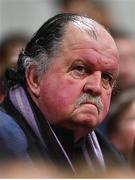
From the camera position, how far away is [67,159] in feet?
3.51

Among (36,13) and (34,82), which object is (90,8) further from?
(34,82)

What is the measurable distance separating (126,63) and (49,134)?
0.33 m

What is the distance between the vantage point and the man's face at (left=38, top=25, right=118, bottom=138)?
1045mm

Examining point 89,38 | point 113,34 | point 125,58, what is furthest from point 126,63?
point 89,38

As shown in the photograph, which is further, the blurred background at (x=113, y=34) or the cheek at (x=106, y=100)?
the blurred background at (x=113, y=34)

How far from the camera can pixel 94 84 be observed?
105cm

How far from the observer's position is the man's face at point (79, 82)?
104cm

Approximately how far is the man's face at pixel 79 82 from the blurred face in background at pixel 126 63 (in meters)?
0.12

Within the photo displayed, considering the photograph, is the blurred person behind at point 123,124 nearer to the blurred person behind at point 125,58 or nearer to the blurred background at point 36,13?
the blurred person behind at point 125,58

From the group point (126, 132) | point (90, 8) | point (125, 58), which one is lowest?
point (126, 132)

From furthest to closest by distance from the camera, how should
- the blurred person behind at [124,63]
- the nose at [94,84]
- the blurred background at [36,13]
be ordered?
the blurred background at [36,13]
the blurred person behind at [124,63]
the nose at [94,84]

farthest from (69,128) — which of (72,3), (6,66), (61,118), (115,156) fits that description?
(72,3)

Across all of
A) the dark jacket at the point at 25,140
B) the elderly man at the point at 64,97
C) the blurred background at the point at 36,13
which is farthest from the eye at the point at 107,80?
the blurred background at the point at 36,13

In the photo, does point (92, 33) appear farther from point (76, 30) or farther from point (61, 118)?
point (61, 118)
